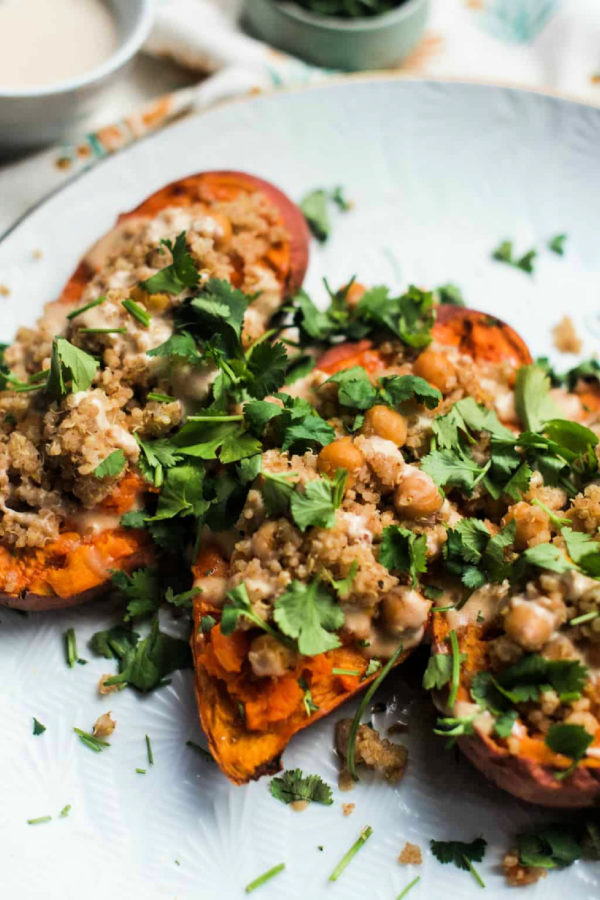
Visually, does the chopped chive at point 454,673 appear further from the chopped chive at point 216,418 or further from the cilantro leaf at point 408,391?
the chopped chive at point 216,418

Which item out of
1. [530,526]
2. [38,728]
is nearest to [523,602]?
[530,526]

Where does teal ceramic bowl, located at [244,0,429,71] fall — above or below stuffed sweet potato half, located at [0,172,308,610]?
above

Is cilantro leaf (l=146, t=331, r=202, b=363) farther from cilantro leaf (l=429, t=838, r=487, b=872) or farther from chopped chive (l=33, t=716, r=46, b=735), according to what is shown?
cilantro leaf (l=429, t=838, r=487, b=872)

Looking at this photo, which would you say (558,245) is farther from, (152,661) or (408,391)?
(152,661)

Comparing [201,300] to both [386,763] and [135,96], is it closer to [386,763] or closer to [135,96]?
[386,763]

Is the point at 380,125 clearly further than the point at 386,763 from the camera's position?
Yes

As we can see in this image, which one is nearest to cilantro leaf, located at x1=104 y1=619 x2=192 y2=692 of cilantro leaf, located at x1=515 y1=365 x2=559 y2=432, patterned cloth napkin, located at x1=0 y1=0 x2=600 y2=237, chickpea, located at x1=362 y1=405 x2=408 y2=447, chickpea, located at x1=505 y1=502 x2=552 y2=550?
chickpea, located at x1=362 y1=405 x2=408 y2=447

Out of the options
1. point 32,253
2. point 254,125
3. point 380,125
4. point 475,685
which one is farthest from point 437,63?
point 475,685
